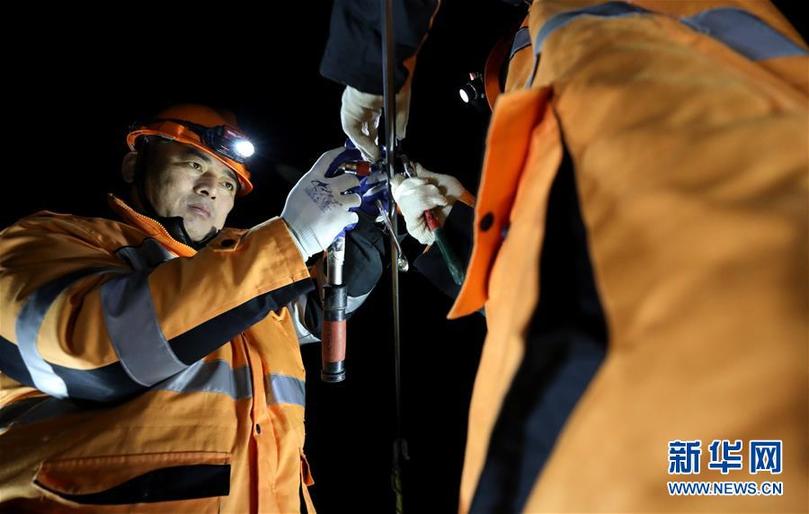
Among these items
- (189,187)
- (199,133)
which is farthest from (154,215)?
(199,133)

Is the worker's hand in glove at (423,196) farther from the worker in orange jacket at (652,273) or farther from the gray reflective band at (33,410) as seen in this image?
the gray reflective band at (33,410)

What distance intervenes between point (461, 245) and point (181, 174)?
156 cm

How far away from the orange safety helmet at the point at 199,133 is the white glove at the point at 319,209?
80 cm

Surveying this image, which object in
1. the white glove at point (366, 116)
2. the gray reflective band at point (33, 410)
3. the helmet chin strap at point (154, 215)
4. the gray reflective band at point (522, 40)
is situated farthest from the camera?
the helmet chin strap at point (154, 215)

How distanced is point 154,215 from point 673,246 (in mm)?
2078

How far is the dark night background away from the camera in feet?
9.21

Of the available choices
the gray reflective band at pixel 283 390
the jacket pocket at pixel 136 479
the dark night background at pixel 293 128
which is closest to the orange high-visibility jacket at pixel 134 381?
the jacket pocket at pixel 136 479

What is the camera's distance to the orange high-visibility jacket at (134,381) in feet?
3.26

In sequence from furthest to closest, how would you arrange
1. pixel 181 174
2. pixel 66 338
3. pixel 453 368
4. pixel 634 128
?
pixel 453 368
pixel 181 174
pixel 66 338
pixel 634 128

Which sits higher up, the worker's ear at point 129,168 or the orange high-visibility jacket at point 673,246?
the orange high-visibility jacket at point 673,246

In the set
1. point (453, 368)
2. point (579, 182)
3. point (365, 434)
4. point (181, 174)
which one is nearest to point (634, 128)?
point (579, 182)

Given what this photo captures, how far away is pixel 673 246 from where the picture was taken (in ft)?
1.20

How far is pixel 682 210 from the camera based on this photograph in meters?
0.37

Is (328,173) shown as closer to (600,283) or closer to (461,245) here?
(461,245)
